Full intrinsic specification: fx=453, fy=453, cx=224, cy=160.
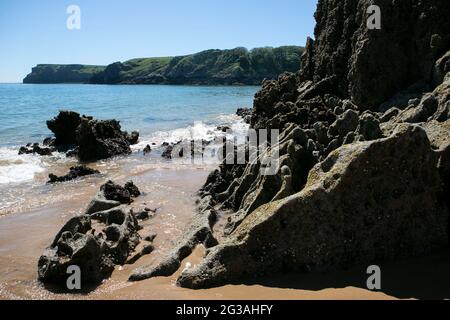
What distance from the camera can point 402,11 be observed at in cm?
1673

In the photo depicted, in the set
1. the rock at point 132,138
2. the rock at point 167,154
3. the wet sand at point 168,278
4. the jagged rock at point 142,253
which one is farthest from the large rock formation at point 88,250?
the rock at point 132,138

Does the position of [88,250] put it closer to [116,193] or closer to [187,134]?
[116,193]

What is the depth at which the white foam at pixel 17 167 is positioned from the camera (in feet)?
72.6

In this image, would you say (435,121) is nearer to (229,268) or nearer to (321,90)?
(229,268)

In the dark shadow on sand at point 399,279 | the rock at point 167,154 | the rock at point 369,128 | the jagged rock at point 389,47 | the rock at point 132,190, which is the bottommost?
the rock at point 132,190

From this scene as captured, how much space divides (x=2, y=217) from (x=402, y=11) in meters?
15.9

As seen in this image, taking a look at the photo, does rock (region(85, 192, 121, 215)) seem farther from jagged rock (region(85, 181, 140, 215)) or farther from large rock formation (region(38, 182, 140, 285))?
large rock formation (region(38, 182, 140, 285))

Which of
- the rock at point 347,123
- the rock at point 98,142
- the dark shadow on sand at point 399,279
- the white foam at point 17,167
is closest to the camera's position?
the dark shadow on sand at point 399,279

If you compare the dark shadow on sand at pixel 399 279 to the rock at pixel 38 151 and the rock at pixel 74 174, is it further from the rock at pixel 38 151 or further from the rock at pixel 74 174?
the rock at pixel 38 151

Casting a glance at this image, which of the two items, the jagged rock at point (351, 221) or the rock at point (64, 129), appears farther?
the rock at point (64, 129)

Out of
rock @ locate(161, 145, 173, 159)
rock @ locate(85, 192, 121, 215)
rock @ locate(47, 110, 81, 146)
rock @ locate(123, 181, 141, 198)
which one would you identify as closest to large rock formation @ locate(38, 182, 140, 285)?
rock @ locate(85, 192, 121, 215)

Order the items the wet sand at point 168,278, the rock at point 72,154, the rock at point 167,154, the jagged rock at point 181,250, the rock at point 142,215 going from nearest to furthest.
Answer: the wet sand at point 168,278
the jagged rock at point 181,250
the rock at point 142,215
the rock at point 167,154
the rock at point 72,154

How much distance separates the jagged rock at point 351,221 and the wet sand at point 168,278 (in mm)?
264

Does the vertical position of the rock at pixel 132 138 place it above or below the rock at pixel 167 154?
above
